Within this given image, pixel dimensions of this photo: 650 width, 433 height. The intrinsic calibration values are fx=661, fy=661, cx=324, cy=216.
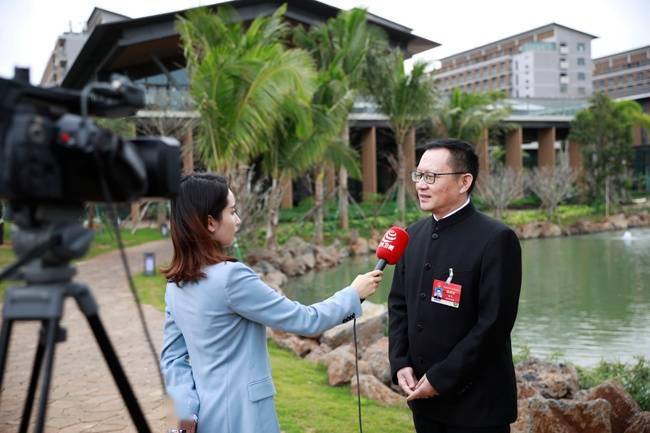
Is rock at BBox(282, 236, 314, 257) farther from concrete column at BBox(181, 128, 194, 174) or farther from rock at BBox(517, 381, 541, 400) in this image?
rock at BBox(517, 381, 541, 400)

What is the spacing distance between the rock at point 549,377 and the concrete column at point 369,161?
72.5 feet

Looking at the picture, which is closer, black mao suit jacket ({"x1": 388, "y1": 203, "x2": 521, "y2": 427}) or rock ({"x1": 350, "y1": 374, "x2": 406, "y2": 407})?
black mao suit jacket ({"x1": 388, "y1": 203, "x2": 521, "y2": 427})

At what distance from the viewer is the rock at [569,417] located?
12.8 feet

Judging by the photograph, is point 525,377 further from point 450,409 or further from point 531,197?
point 531,197

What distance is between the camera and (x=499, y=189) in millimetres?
25906

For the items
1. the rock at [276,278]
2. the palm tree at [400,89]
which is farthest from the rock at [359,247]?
the rock at [276,278]

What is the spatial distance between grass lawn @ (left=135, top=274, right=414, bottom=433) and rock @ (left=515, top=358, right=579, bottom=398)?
48.3 inches

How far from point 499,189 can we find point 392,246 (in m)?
24.0

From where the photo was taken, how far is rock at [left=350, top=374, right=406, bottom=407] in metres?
5.22

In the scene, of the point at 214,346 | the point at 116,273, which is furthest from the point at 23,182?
the point at 116,273

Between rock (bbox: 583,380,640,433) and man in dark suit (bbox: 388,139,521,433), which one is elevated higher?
man in dark suit (bbox: 388,139,521,433)

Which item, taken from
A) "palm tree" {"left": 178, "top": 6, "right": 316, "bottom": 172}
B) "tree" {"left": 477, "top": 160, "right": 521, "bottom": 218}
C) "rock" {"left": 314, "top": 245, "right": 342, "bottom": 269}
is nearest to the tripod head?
"palm tree" {"left": 178, "top": 6, "right": 316, "bottom": 172}

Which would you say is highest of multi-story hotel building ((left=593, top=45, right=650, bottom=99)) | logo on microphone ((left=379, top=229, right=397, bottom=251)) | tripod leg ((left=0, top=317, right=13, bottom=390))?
multi-story hotel building ((left=593, top=45, right=650, bottom=99))

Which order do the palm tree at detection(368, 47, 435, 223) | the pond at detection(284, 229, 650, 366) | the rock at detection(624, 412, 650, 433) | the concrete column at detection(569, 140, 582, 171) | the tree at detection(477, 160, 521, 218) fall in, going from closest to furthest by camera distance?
the rock at detection(624, 412, 650, 433), the pond at detection(284, 229, 650, 366), the palm tree at detection(368, 47, 435, 223), the tree at detection(477, 160, 521, 218), the concrete column at detection(569, 140, 582, 171)
